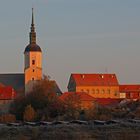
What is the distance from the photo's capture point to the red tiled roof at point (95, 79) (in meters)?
134

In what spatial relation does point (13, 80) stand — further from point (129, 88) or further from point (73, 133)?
point (73, 133)

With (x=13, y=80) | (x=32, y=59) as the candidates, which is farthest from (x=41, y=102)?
(x=13, y=80)

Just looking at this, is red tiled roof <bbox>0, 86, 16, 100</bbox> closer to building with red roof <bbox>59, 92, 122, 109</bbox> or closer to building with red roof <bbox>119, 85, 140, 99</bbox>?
building with red roof <bbox>59, 92, 122, 109</bbox>

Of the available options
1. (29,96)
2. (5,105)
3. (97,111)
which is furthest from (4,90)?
(97,111)

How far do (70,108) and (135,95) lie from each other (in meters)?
61.4

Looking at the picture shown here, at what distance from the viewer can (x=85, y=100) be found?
99375 millimetres

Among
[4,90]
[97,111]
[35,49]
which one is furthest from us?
[35,49]

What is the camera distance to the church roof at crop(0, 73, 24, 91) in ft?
388

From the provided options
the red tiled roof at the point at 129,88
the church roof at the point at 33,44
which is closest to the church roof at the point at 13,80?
the church roof at the point at 33,44

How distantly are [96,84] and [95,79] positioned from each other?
4.74 ft

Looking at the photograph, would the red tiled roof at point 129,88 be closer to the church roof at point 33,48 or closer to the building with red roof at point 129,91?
the building with red roof at point 129,91

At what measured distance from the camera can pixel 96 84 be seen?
13500 centimetres

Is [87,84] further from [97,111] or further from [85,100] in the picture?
[97,111]

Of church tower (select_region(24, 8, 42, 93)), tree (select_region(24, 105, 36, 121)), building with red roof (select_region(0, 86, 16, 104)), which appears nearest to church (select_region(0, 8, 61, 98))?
church tower (select_region(24, 8, 42, 93))
